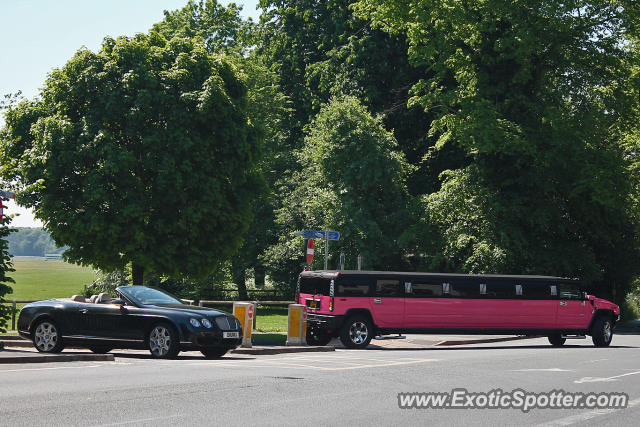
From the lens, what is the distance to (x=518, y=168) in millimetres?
35844

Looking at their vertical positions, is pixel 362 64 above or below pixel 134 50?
above

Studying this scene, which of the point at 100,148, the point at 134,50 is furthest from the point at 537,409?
the point at 134,50

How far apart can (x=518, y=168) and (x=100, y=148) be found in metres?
17.9

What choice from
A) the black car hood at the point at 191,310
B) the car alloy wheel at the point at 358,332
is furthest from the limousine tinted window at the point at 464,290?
the black car hood at the point at 191,310

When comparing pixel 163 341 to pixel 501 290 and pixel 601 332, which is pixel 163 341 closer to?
pixel 501 290

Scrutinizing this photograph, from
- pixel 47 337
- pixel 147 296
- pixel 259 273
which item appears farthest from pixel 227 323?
pixel 259 273

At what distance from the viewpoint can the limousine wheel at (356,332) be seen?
2248 cm

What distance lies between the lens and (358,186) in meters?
38.7

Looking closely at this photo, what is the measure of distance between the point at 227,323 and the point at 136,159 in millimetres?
12408

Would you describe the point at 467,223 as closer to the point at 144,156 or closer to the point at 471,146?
the point at 471,146

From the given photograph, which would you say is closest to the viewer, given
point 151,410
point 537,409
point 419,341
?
point 151,410

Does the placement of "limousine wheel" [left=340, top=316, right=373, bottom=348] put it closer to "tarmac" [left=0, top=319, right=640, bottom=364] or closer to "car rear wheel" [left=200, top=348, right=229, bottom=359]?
"tarmac" [left=0, top=319, right=640, bottom=364]

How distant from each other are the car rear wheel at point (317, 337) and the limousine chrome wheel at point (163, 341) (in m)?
6.57

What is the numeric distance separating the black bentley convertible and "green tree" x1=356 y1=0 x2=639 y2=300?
19.4m
